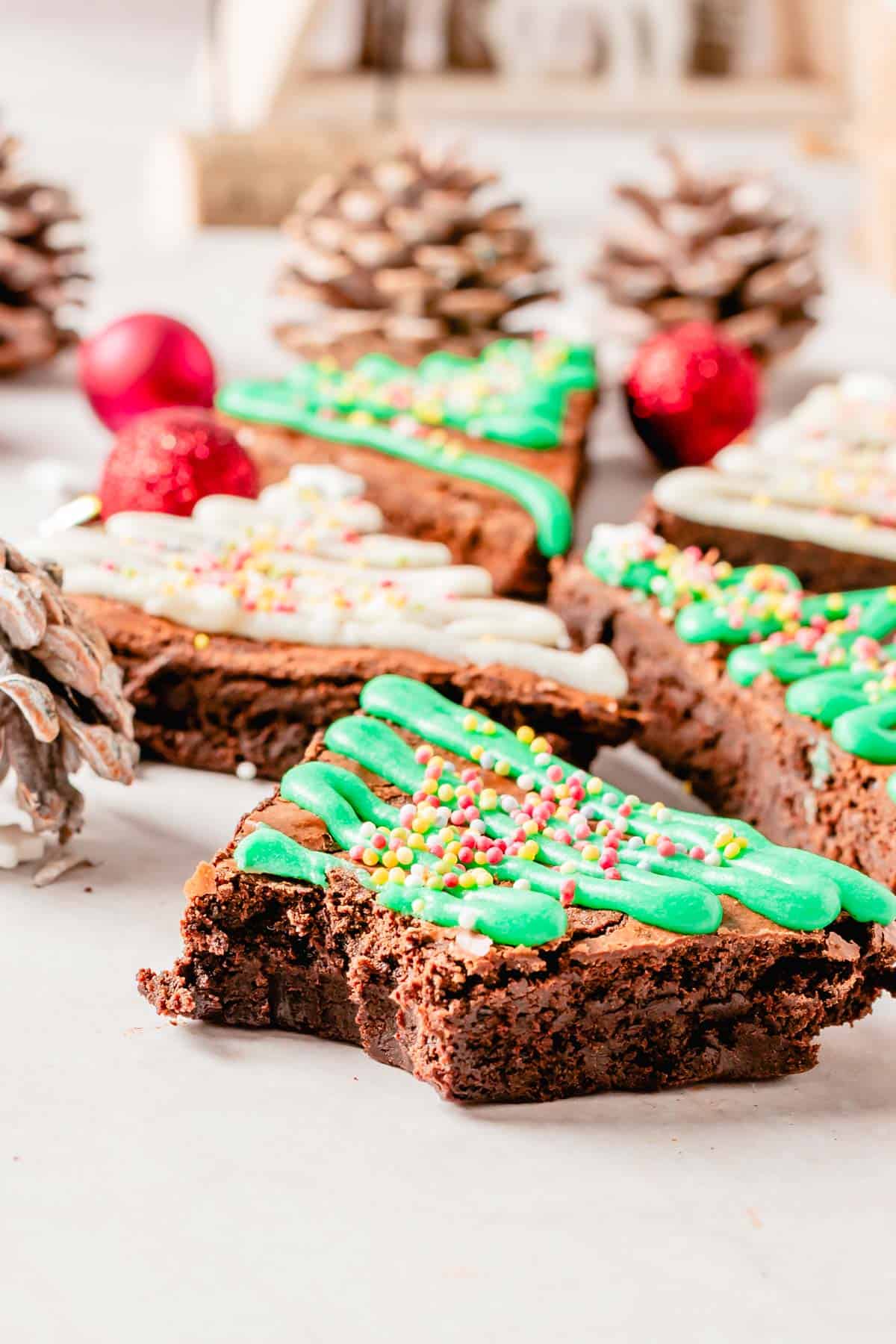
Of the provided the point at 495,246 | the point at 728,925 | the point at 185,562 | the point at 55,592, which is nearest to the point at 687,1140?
the point at 728,925

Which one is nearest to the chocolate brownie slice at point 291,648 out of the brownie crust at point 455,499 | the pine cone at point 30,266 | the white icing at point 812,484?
the brownie crust at point 455,499

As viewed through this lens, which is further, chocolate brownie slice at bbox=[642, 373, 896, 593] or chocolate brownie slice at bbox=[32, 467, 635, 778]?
chocolate brownie slice at bbox=[642, 373, 896, 593]

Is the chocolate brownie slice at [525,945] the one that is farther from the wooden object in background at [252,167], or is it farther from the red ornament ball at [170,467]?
the wooden object in background at [252,167]

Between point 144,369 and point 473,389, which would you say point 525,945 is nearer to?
point 473,389

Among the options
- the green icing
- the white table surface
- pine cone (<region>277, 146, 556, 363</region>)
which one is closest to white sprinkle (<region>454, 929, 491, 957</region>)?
the white table surface

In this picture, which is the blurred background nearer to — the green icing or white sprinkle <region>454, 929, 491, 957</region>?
the green icing

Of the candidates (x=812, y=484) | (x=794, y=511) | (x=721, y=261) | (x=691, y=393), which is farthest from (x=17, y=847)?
(x=721, y=261)

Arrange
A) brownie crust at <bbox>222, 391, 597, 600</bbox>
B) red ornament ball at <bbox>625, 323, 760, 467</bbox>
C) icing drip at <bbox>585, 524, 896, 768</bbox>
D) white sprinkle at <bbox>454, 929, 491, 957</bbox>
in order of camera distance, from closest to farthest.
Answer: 1. white sprinkle at <bbox>454, 929, 491, 957</bbox>
2. icing drip at <bbox>585, 524, 896, 768</bbox>
3. brownie crust at <bbox>222, 391, 597, 600</bbox>
4. red ornament ball at <bbox>625, 323, 760, 467</bbox>
